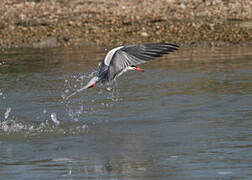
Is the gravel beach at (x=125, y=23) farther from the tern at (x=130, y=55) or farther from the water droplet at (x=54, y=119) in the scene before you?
the tern at (x=130, y=55)

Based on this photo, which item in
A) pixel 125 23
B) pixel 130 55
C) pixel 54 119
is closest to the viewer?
pixel 130 55

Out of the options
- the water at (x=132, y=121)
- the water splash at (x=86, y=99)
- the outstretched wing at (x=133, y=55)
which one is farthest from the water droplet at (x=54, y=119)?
the outstretched wing at (x=133, y=55)

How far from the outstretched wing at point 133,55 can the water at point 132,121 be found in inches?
35.1

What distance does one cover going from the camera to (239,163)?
21.5 feet

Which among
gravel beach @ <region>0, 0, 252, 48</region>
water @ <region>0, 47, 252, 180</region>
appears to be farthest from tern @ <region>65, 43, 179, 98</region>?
gravel beach @ <region>0, 0, 252, 48</region>

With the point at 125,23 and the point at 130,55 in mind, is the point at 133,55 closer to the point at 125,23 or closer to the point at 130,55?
the point at 130,55

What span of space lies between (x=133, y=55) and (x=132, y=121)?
1243 mm

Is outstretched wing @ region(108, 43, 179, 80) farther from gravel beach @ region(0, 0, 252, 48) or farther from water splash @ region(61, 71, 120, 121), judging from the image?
gravel beach @ region(0, 0, 252, 48)

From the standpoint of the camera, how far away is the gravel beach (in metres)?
17.9

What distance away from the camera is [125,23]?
1970 cm

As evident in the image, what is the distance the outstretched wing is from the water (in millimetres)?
891

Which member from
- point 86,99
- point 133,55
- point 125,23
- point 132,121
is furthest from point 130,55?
point 125,23

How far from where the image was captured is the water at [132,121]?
6.64 m

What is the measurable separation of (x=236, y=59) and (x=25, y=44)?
707cm
